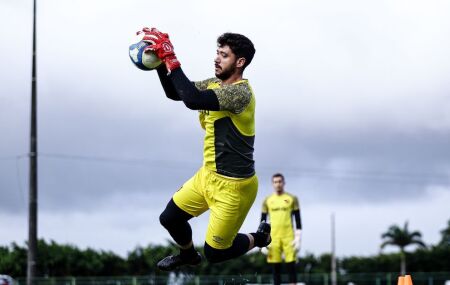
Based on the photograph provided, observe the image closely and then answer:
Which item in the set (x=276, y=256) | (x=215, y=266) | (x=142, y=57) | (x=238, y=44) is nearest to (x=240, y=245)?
(x=238, y=44)

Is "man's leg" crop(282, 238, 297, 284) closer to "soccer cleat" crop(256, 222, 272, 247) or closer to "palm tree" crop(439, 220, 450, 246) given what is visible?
"soccer cleat" crop(256, 222, 272, 247)

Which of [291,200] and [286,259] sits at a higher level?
[291,200]

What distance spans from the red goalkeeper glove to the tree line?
624 inches

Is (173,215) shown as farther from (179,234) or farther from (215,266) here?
(215,266)

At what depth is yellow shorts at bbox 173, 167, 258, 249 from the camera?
30.2 feet

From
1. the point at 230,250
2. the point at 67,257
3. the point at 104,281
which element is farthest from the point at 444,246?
the point at 230,250

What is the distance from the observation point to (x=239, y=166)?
9219 mm

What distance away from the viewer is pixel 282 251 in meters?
20.3

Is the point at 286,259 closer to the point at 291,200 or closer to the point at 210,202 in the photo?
the point at 291,200

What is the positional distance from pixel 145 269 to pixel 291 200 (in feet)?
166

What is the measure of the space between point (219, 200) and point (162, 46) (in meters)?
1.63

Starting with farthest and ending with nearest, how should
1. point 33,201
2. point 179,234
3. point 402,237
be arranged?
point 402,237
point 33,201
point 179,234

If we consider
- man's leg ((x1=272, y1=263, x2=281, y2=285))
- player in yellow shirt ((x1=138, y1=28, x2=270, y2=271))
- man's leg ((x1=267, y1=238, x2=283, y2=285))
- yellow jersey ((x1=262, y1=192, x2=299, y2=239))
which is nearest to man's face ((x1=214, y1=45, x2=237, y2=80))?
player in yellow shirt ((x1=138, y1=28, x2=270, y2=271))

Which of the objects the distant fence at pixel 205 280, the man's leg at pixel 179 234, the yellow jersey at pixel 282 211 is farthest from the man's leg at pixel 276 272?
the man's leg at pixel 179 234
